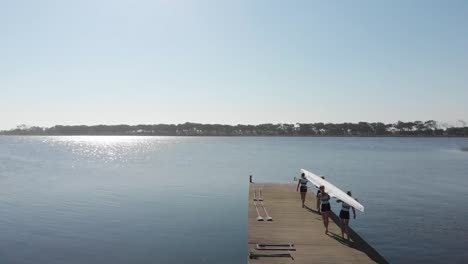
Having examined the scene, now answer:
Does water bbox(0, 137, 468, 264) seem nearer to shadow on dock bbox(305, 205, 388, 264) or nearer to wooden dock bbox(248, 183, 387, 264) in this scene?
wooden dock bbox(248, 183, 387, 264)

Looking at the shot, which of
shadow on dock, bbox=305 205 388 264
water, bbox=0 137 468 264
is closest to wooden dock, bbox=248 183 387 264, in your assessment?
shadow on dock, bbox=305 205 388 264

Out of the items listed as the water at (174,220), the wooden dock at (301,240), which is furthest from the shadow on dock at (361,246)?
the water at (174,220)

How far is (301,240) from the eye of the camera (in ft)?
52.1

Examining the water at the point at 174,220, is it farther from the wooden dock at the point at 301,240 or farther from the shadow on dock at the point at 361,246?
the shadow on dock at the point at 361,246

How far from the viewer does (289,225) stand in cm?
1853

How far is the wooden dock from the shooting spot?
13.8 meters

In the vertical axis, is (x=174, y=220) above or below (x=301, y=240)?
below

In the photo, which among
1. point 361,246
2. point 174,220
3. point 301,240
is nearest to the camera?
point 361,246

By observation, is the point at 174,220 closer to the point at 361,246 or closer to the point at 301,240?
the point at 301,240

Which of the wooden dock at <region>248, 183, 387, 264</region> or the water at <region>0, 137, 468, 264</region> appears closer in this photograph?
the wooden dock at <region>248, 183, 387, 264</region>

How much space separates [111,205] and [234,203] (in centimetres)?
948

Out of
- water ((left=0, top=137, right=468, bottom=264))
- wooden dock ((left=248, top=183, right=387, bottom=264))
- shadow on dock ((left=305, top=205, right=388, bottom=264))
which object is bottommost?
water ((left=0, top=137, right=468, bottom=264))

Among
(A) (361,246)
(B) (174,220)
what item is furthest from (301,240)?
(B) (174,220)

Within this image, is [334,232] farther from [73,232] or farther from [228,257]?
[73,232]
